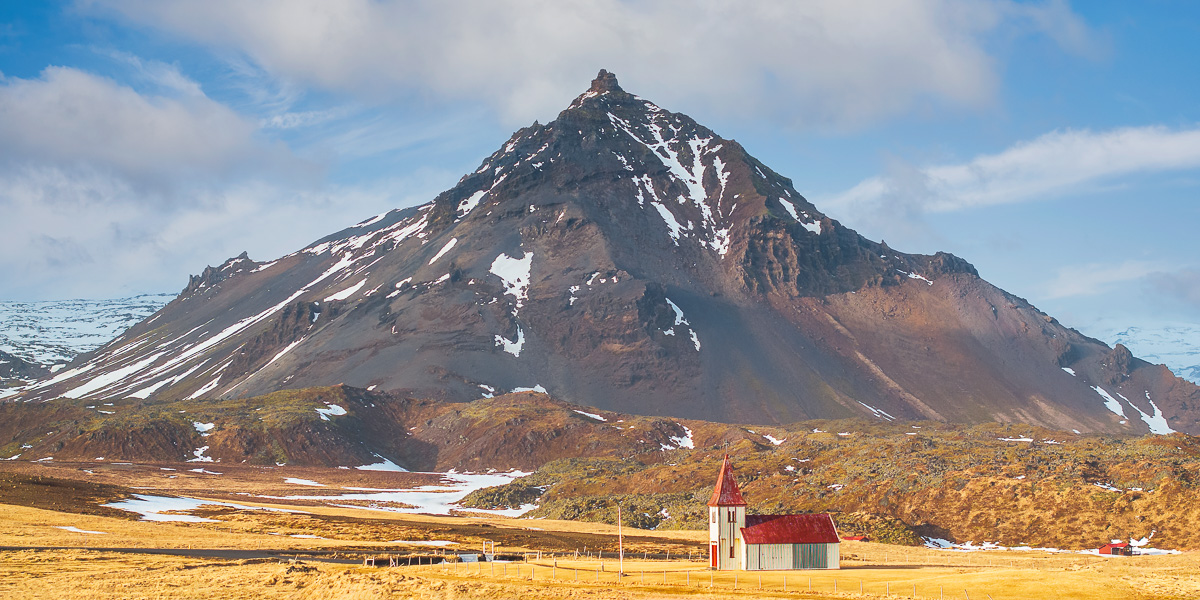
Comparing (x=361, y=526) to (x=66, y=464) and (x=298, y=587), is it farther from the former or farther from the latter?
(x=66, y=464)

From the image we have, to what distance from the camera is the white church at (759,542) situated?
80.9 m

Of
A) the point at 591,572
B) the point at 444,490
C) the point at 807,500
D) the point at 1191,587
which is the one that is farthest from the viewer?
the point at 444,490

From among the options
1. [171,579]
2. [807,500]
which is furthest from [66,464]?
[171,579]

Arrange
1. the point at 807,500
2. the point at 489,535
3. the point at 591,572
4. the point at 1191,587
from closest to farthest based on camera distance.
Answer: the point at 1191,587 < the point at 591,572 < the point at 489,535 < the point at 807,500

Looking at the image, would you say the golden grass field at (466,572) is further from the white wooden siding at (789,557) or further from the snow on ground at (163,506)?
the snow on ground at (163,506)

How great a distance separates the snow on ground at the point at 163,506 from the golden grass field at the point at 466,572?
5592 mm

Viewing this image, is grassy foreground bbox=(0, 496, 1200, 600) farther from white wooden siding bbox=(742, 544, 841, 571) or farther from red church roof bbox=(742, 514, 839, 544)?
red church roof bbox=(742, 514, 839, 544)

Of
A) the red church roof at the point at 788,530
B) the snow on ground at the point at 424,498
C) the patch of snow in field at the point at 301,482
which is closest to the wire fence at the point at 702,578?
the red church roof at the point at 788,530

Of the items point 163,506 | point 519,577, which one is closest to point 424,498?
point 163,506

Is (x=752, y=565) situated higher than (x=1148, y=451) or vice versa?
(x=1148, y=451)

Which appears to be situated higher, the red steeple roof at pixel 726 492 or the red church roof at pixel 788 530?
the red steeple roof at pixel 726 492

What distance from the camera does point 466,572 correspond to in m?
74.3

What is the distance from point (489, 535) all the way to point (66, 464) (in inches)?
4574

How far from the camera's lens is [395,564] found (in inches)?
3044
